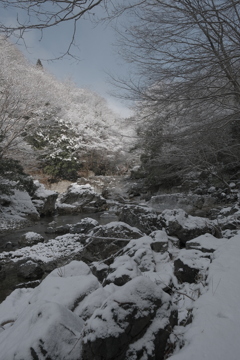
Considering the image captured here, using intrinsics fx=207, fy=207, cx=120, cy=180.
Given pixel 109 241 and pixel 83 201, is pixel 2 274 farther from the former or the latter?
pixel 83 201

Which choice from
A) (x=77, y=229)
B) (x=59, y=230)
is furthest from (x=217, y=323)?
(x=59, y=230)

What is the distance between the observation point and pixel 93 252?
16.2ft

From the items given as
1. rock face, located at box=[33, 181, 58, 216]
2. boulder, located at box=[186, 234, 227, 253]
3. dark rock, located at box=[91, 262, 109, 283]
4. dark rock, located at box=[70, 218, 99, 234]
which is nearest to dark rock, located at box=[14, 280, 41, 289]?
dark rock, located at box=[91, 262, 109, 283]

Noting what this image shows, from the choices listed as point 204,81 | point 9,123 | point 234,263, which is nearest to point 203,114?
point 204,81

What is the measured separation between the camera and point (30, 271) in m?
4.81

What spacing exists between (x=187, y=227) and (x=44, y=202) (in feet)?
32.2

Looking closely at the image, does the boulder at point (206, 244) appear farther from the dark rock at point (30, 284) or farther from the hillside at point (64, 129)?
the hillside at point (64, 129)

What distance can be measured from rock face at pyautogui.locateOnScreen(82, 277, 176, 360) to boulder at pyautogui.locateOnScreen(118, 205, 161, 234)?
174 inches

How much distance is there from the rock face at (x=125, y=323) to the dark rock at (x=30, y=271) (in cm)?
410

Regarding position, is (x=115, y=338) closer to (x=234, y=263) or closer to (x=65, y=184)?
(x=234, y=263)

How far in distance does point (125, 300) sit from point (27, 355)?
62 cm

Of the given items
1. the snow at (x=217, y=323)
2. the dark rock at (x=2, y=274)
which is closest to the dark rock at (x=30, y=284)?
the dark rock at (x=2, y=274)

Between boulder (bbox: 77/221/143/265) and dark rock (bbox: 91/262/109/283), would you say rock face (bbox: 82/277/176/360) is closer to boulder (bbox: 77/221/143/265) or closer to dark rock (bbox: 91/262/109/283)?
dark rock (bbox: 91/262/109/283)

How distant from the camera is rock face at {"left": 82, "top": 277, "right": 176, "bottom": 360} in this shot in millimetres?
1210
